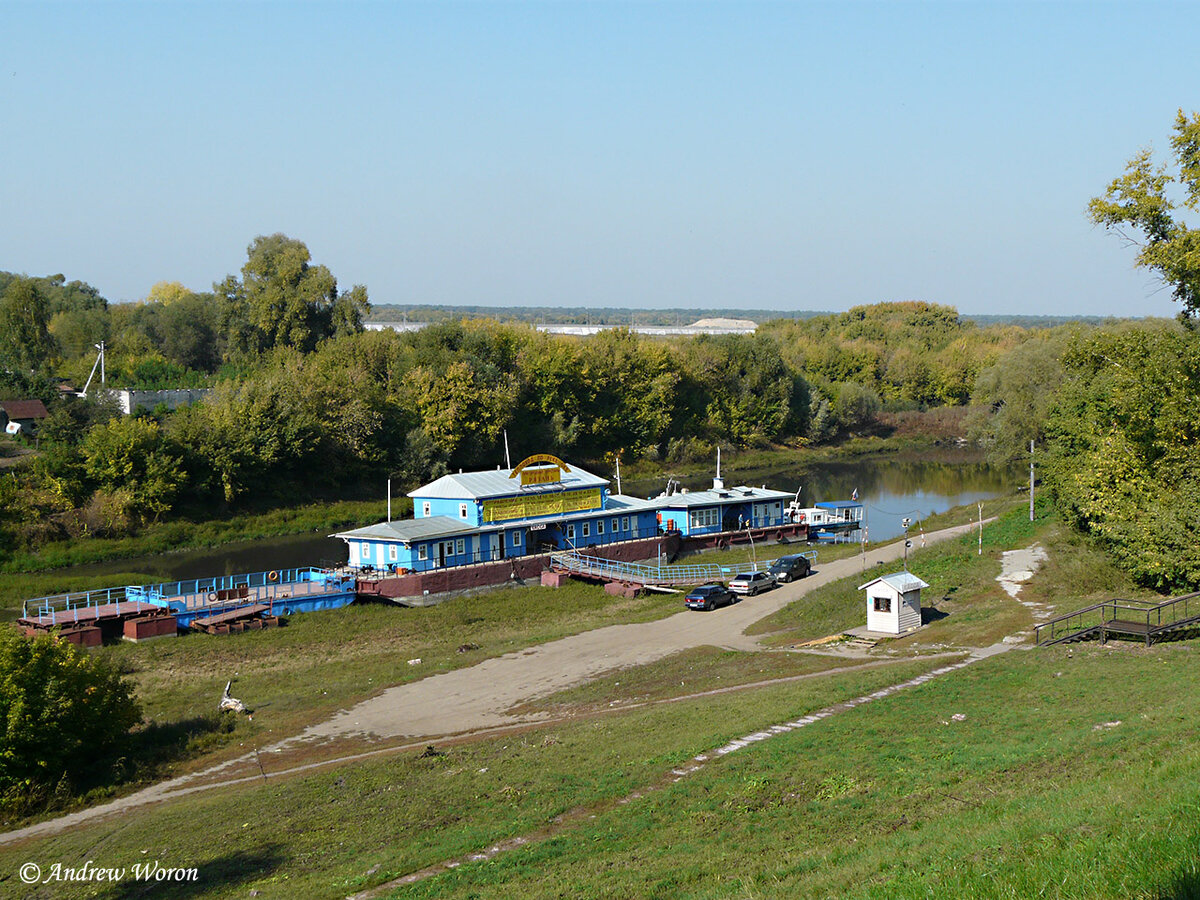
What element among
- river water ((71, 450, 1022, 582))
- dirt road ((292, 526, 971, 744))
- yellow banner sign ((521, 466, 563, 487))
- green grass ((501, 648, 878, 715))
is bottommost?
river water ((71, 450, 1022, 582))

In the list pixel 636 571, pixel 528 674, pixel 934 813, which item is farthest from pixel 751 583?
pixel 934 813

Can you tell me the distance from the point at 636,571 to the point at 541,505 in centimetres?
689

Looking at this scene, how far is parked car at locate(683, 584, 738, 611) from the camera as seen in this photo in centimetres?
4212

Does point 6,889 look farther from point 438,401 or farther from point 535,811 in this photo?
point 438,401

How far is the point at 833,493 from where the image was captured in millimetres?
84375

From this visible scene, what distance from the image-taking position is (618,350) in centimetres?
10800

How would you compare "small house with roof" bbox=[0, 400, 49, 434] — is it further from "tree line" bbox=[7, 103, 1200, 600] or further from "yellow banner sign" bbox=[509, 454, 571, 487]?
"yellow banner sign" bbox=[509, 454, 571, 487]

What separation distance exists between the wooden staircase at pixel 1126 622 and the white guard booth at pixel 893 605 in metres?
4.65

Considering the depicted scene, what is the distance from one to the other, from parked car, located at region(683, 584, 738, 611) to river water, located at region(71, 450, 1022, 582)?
57.4 feet

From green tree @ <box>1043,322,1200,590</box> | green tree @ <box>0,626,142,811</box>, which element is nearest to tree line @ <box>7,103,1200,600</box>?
green tree @ <box>1043,322,1200,590</box>

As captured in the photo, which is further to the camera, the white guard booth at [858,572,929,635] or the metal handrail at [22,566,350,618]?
the metal handrail at [22,566,350,618]

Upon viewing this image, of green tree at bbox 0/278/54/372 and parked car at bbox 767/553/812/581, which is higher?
green tree at bbox 0/278/54/372

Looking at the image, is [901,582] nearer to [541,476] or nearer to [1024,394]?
[541,476]

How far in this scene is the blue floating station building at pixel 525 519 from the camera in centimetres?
4791
